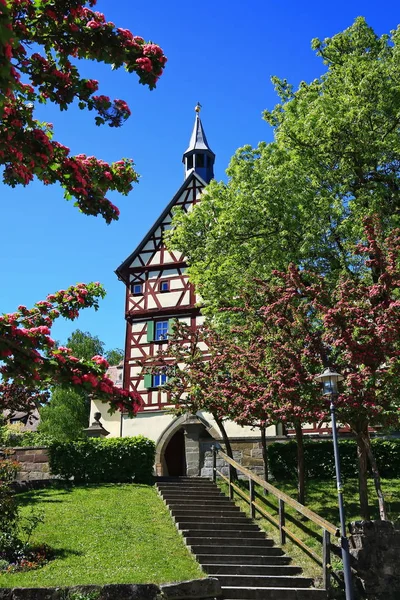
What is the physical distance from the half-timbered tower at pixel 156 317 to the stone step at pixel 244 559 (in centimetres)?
1344

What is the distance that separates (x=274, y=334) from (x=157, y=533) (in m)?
4.83

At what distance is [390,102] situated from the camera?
15.2 m

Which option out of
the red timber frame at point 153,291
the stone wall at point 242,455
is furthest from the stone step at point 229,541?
the red timber frame at point 153,291

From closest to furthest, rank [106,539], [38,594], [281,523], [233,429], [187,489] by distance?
1. [38,594]
2. [106,539]
3. [281,523]
4. [187,489]
5. [233,429]

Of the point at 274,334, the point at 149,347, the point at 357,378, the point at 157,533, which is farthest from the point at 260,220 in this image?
the point at 149,347

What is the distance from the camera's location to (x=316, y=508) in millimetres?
14781

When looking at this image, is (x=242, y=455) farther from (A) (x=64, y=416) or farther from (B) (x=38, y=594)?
(A) (x=64, y=416)

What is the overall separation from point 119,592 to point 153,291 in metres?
20.1

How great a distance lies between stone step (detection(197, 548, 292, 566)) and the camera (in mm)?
11203

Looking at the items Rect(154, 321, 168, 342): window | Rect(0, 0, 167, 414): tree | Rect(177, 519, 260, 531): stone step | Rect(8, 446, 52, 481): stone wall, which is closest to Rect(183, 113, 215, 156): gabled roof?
Rect(154, 321, 168, 342): window

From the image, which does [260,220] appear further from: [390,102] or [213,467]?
[213,467]

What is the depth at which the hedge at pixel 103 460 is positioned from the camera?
17250 mm

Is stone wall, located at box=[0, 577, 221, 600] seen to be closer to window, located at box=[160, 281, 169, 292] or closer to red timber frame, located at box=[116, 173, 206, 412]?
red timber frame, located at box=[116, 173, 206, 412]

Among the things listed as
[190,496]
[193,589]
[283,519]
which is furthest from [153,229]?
[193,589]
